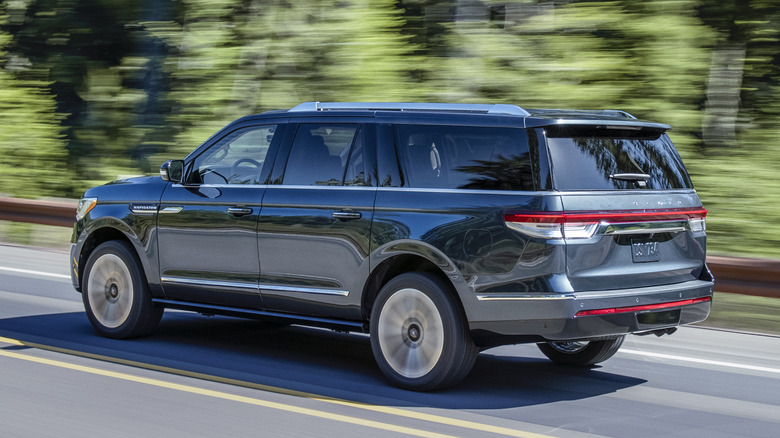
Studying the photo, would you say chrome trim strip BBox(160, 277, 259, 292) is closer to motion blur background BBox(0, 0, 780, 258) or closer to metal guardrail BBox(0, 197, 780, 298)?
metal guardrail BBox(0, 197, 780, 298)

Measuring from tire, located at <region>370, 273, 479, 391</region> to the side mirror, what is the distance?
208 centimetres

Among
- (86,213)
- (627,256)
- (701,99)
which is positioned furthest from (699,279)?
(701,99)

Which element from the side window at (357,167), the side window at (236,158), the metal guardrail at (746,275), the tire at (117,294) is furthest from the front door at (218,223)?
the metal guardrail at (746,275)

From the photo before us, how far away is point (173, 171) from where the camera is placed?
771 cm

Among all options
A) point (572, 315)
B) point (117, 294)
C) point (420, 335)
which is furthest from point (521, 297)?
point (117, 294)

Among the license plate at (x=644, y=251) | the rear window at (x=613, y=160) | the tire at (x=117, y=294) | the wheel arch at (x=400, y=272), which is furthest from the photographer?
the tire at (x=117, y=294)

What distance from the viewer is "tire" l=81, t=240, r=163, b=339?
7.88 m

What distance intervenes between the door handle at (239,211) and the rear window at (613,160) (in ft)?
7.54

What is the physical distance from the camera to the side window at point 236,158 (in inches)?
289

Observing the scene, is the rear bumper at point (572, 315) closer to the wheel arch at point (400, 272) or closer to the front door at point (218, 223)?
the wheel arch at point (400, 272)

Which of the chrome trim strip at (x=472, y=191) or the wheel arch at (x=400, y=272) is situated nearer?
the chrome trim strip at (x=472, y=191)

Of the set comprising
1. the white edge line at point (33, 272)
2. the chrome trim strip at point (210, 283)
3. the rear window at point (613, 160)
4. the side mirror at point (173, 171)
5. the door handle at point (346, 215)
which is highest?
the rear window at point (613, 160)

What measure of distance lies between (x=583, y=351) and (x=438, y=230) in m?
1.71

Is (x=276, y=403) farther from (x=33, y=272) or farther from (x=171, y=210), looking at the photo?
(x=33, y=272)
